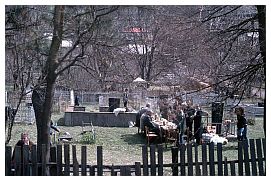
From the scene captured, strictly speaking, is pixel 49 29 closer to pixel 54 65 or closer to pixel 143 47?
pixel 54 65

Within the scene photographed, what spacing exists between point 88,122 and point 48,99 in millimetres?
3859

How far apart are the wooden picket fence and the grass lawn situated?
0.91 metres

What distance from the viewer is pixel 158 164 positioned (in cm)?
378

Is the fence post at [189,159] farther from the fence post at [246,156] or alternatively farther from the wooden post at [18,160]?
the wooden post at [18,160]

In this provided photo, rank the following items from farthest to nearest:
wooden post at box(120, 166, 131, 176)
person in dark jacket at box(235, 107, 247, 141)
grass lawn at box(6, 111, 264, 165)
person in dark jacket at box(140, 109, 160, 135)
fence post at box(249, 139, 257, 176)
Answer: person in dark jacket at box(140, 109, 160, 135)
person in dark jacket at box(235, 107, 247, 141)
grass lawn at box(6, 111, 264, 165)
fence post at box(249, 139, 257, 176)
wooden post at box(120, 166, 131, 176)

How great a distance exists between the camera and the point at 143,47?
4.05 meters

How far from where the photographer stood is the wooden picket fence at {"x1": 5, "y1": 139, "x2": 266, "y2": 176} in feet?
12.3

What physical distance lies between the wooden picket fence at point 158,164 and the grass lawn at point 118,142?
91 centimetres

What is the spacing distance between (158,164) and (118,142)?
294cm

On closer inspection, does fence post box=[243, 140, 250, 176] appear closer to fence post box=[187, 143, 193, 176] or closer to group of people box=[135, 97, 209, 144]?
fence post box=[187, 143, 193, 176]

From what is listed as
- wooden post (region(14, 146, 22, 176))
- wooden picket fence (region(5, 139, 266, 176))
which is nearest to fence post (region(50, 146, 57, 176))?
wooden picket fence (region(5, 139, 266, 176))

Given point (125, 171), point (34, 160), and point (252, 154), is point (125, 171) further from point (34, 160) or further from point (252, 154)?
point (252, 154)

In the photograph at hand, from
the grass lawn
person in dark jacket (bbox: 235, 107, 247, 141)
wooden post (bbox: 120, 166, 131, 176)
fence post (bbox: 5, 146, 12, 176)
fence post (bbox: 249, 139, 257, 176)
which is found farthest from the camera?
person in dark jacket (bbox: 235, 107, 247, 141)

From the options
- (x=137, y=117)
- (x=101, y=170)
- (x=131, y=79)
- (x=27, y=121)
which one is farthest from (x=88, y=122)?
(x=101, y=170)
